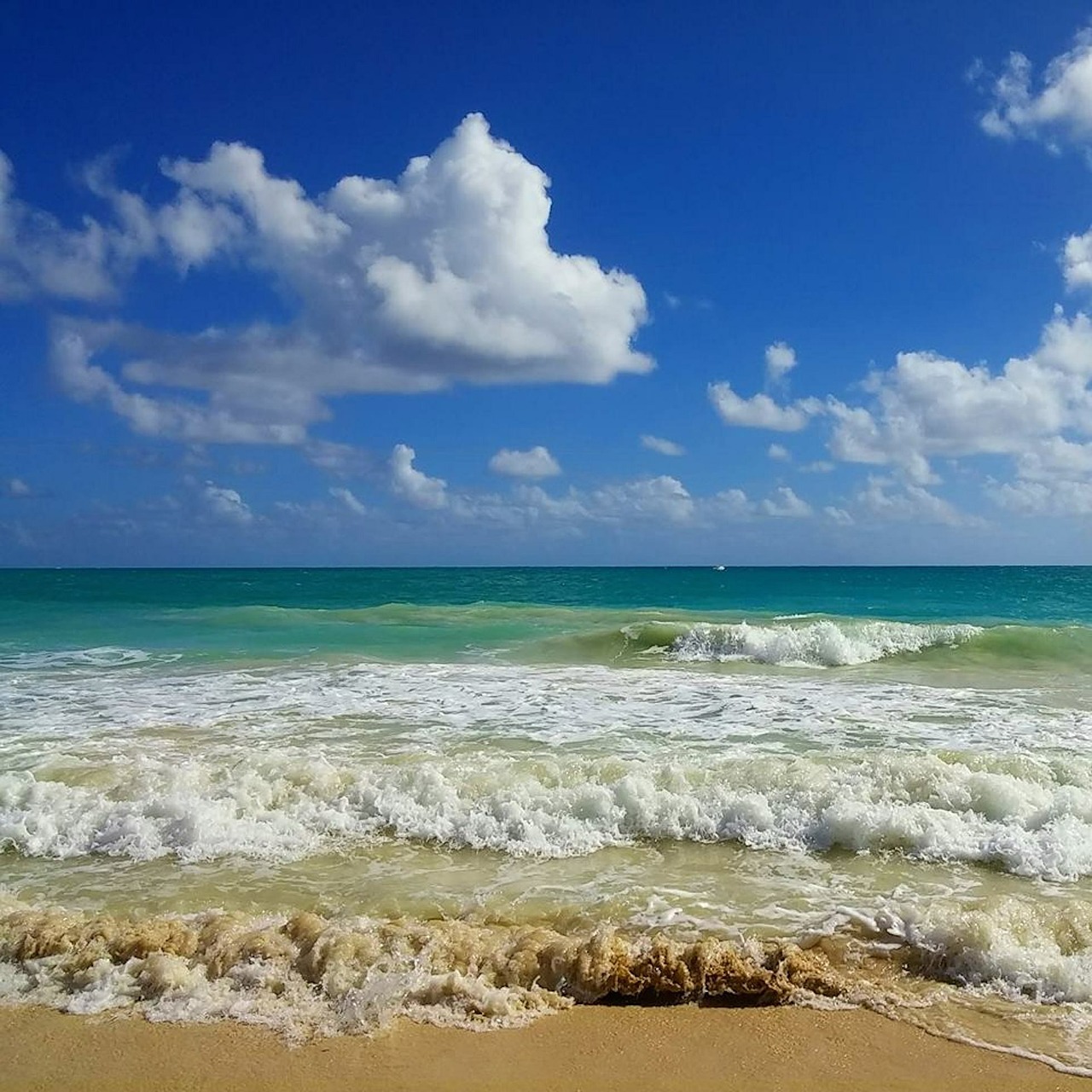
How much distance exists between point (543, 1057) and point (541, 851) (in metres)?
2.89

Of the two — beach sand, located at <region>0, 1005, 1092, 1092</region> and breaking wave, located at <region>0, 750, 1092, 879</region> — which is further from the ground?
breaking wave, located at <region>0, 750, 1092, 879</region>

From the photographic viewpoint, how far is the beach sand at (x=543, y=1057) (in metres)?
3.90

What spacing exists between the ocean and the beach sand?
0.50 ft

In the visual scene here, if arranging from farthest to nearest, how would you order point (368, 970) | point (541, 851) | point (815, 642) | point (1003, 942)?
point (815, 642) < point (541, 851) < point (1003, 942) < point (368, 970)

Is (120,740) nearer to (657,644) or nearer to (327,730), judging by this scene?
(327,730)

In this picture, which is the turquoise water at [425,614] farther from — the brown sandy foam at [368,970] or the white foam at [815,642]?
the brown sandy foam at [368,970]

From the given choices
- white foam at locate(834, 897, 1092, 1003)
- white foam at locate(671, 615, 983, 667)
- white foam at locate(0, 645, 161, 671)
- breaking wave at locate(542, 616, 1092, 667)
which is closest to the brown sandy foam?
white foam at locate(834, 897, 1092, 1003)

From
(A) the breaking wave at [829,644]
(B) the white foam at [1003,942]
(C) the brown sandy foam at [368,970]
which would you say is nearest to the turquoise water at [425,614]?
(A) the breaking wave at [829,644]

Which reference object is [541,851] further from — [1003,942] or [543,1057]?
[1003,942]

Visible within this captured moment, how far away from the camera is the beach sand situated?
390cm

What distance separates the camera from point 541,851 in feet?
22.9

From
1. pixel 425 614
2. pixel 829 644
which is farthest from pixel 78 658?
pixel 829 644

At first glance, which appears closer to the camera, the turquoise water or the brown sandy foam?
the brown sandy foam

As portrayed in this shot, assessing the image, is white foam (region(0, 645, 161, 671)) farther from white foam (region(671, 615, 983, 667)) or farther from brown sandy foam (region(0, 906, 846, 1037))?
brown sandy foam (region(0, 906, 846, 1037))
